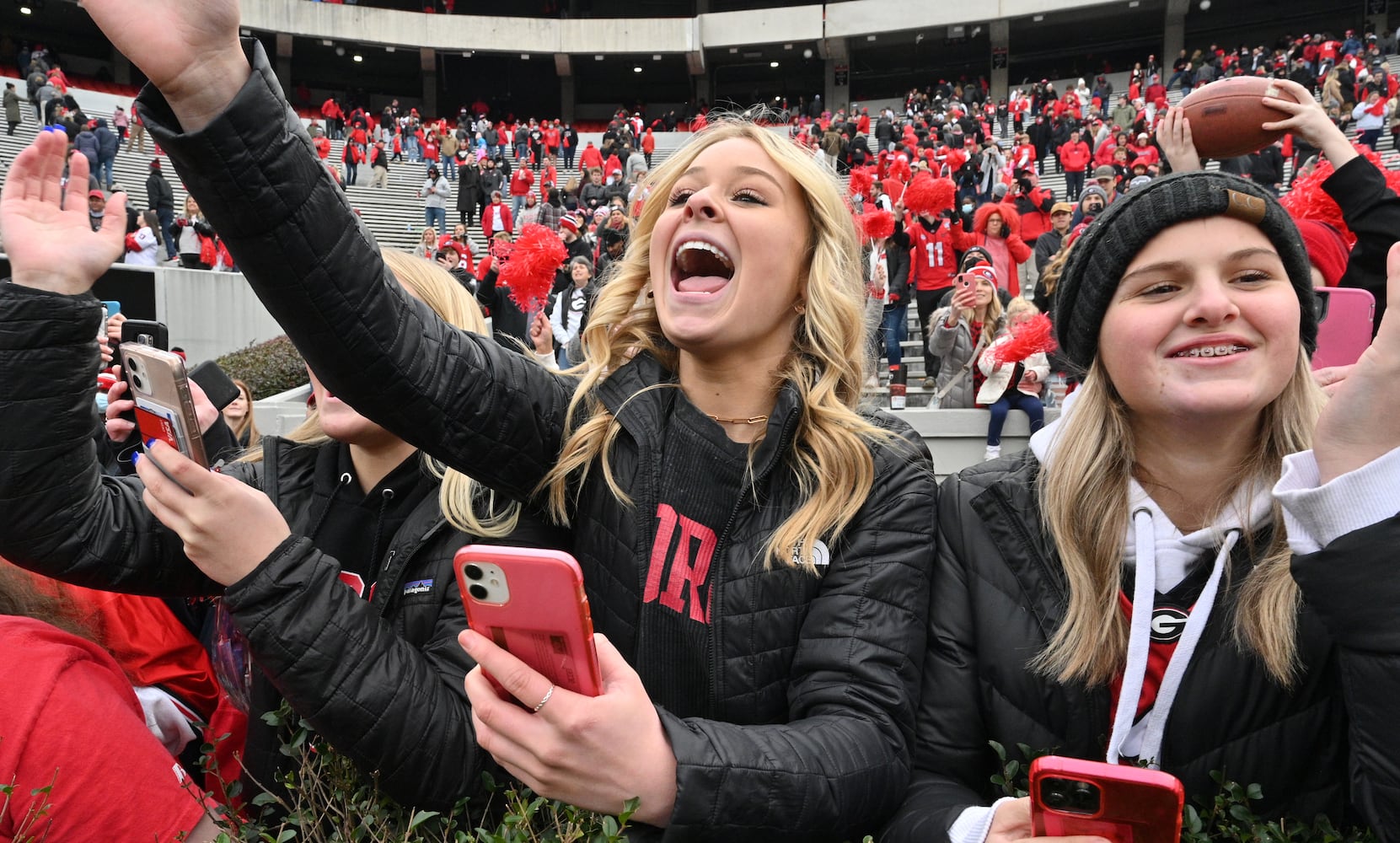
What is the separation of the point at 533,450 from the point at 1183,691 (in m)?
1.19

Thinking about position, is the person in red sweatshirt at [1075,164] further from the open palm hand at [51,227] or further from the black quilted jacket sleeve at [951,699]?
the open palm hand at [51,227]

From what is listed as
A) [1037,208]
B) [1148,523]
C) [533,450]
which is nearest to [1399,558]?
[1148,523]

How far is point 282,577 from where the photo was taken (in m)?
1.42

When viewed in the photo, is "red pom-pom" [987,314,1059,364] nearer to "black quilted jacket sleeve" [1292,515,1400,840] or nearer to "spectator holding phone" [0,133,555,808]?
"spectator holding phone" [0,133,555,808]

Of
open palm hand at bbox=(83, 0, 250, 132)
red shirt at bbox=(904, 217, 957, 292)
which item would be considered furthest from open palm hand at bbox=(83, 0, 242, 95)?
red shirt at bbox=(904, 217, 957, 292)

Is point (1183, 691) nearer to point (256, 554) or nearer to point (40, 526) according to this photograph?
point (256, 554)

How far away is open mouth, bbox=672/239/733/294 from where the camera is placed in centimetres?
193

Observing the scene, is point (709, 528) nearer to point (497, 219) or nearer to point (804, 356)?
point (804, 356)

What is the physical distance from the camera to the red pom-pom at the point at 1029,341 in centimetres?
727

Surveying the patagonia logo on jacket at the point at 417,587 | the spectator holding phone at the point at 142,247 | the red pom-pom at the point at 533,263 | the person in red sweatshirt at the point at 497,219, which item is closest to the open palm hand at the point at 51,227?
the patagonia logo on jacket at the point at 417,587

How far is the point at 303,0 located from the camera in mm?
34594

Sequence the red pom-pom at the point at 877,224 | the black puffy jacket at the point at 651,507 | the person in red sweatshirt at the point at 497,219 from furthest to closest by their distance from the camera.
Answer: the person in red sweatshirt at the point at 497,219 → the red pom-pom at the point at 877,224 → the black puffy jacket at the point at 651,507

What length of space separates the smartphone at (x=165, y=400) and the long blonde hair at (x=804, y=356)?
2.00 ft

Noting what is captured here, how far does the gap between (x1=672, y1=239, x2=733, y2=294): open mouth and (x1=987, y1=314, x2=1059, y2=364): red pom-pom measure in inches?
224
